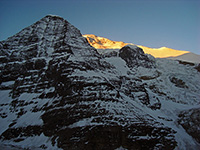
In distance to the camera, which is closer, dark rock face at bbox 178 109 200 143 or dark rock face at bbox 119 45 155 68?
dark rock face at bbox 178 109 200 143

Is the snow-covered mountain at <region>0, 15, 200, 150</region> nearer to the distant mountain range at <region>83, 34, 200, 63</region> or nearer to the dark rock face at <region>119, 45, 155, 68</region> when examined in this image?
the dark rock face at <region>119, 45, 155, 68</region>

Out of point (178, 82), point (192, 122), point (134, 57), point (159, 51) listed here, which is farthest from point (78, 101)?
point (159, 51)

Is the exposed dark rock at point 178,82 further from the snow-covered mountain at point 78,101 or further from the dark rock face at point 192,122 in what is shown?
the dark rock face at point 192,122

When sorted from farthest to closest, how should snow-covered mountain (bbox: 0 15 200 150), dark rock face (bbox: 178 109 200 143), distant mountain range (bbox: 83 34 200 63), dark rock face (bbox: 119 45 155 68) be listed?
distant mountain range (bbox: 83 34 200 63), dark rock face (bbox: 119 45 155 68), dark rock face (bbox: 178 109 200 143), snow-covered mountain (bbox: 0 15 200 150)

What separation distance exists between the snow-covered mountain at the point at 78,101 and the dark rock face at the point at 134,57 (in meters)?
8.00

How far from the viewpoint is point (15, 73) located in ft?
126

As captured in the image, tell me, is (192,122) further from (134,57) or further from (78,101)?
(134,57)

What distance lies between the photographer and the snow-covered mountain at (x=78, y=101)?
23656 mm

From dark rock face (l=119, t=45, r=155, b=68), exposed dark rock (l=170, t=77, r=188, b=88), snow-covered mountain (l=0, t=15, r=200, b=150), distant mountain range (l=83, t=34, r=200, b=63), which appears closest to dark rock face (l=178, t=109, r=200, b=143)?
snow-covered mountain (l=0, t=15, r=200, b=150)

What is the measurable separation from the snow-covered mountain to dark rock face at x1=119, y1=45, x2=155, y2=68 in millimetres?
8000

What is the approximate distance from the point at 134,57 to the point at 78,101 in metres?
40.7

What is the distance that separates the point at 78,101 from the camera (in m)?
26.8

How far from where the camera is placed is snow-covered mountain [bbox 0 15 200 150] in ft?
77.6

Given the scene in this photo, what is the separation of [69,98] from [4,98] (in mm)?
15747
